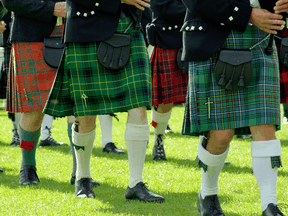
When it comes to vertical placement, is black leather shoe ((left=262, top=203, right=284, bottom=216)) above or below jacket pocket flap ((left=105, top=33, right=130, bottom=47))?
below

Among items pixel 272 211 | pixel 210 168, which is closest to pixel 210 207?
pixel 210 168

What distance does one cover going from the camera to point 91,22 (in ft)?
9.36

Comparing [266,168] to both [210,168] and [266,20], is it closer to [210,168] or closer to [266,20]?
[210,168]

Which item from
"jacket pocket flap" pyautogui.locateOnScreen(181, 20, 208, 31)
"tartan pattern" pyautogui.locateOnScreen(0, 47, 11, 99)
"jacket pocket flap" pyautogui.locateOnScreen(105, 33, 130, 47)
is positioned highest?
"jacket pocket flap" pyautogui.locateOnScreen(181, 20, 208, 31)

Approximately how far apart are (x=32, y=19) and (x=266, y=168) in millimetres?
2166

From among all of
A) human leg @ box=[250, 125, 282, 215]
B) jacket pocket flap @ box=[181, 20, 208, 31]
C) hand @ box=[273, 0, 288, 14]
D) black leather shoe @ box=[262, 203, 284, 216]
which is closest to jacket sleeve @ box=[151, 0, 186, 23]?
jacket pocket flap @ box=[181, 20, 208, 31]

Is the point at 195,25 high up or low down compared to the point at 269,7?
down

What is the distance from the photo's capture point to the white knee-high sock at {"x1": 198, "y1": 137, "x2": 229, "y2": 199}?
2.55 metres

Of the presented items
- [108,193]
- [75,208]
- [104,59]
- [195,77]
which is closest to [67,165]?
[108,193]

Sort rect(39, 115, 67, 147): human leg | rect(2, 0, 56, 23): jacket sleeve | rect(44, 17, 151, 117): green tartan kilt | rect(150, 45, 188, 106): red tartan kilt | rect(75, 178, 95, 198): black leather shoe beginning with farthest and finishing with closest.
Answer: rect(39, 115, 67, 147): human leg → rect(150, 45, 188, 106): red tartan kilt → rect(2, 0, 56, 23): jacket sleeve → rect(75, 178, 95, 198): black leather shoe → rect(44, 17, 151, 117): green tartan kilt

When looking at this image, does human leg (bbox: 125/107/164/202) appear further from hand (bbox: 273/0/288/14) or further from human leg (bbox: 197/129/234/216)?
hand (bbox: 273/0/288/14)

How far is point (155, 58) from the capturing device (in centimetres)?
436

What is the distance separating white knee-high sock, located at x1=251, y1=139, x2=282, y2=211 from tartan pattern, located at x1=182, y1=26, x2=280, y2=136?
123mm

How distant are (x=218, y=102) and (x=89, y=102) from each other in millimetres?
942
